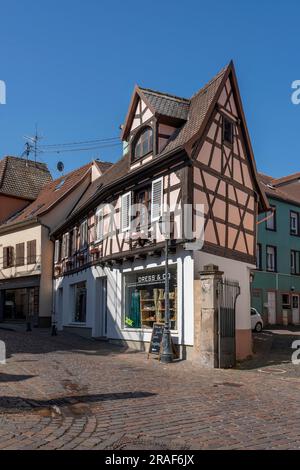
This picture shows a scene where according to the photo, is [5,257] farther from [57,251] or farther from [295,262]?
[295,262]

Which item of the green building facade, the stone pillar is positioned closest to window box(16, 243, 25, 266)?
the green building facade

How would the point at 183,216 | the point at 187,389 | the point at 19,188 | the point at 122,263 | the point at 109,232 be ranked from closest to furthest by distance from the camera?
the point at 187,389 < the point at 183,216 < the point at 122,263 < the point at 109,232 < the point at 19,188

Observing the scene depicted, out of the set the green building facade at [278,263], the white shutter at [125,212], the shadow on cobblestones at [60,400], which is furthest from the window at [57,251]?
the shadow on cobblestones at [60,400]

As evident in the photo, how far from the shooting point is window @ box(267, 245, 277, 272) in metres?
36.2

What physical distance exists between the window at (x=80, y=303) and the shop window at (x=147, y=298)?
603 cm

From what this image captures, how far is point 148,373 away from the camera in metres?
12.3

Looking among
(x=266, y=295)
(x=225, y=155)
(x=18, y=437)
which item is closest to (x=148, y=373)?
(x=18, y=437)

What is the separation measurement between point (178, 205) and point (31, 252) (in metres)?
18.3

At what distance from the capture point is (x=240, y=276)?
60.6ft

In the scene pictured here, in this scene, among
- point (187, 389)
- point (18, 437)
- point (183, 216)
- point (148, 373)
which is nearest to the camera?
point (18, 437)

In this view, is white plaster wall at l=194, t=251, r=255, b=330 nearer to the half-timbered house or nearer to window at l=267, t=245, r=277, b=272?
the half-timbered house

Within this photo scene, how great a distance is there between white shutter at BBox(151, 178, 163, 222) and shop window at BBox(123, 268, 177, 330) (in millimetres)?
1814
